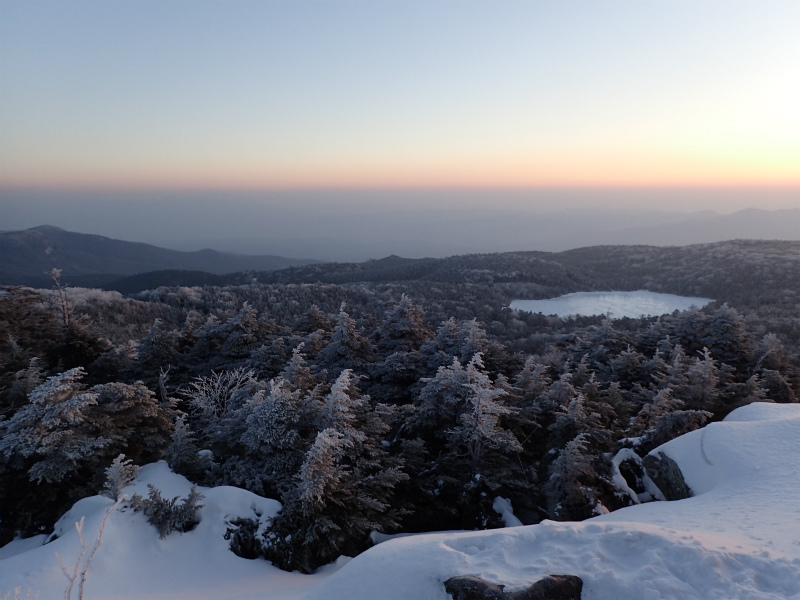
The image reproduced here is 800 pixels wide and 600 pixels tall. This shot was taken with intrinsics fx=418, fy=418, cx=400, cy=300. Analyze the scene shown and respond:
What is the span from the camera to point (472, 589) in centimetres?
460

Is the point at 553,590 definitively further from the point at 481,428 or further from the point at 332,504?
the point at 481,428

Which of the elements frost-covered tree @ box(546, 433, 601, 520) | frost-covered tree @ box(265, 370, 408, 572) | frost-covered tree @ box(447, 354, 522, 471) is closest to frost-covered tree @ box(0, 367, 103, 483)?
frost-covered tree @ box(265, 370, 408, 572)

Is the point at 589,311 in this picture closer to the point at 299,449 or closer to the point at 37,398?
the point at 299,449

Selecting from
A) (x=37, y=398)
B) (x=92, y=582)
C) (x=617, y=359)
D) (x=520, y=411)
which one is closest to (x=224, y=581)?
(x=92, y=582)

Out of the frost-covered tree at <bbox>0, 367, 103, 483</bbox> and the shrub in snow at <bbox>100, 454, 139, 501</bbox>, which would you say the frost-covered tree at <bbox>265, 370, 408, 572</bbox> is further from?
the frost-covered tree at <bbox>0, 367, 103, 483</bbox>

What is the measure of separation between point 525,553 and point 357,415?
193 inches

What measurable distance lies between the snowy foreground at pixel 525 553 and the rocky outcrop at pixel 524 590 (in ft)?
0.39

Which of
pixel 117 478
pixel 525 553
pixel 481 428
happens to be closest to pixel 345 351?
pixel 481 428

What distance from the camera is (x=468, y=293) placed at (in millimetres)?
41812

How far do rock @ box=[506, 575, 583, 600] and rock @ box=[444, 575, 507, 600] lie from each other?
0.13 m

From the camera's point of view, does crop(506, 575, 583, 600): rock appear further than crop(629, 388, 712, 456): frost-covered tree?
No

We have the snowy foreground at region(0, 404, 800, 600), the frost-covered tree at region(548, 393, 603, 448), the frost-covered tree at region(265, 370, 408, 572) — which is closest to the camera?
the snowy foreground at region(0, 404, 800, 600)

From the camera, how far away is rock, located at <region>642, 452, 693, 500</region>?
8.52m

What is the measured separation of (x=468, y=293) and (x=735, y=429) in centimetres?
3294
